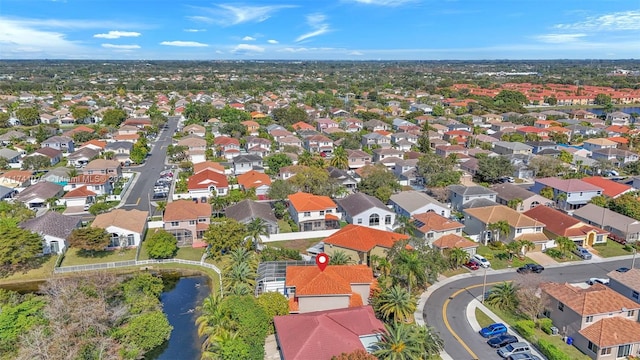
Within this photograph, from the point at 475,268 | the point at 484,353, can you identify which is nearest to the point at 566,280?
the point at 475,268

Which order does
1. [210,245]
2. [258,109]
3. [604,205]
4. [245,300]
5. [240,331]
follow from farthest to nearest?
1. [258,109]
2. [604,205]
3. [210,245]
4. [245,300]
5. [240,331]

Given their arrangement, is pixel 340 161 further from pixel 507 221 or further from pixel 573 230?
pixel 573 230

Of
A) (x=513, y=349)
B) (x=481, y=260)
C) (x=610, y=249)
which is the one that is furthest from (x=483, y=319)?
(x=610, y=249)

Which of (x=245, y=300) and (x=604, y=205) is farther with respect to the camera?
(x=604, y=205)

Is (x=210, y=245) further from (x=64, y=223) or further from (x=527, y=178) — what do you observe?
(x=527, y=178)

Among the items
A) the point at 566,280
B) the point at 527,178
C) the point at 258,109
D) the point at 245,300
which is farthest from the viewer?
→ the point at 258,109

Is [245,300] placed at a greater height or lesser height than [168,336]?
greater

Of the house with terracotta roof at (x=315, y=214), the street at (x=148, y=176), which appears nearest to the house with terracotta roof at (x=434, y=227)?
the house with terracotta roof at (x=315, y=214)
